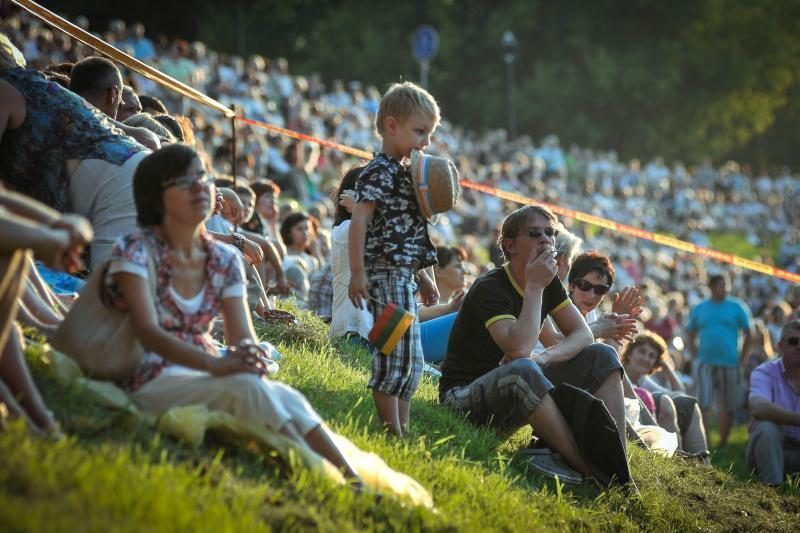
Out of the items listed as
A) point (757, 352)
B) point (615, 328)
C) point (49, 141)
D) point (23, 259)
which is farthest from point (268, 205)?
point (757, 352)

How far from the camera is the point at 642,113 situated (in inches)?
2170

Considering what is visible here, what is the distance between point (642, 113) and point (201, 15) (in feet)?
67.9

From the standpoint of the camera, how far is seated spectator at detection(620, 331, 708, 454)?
10.1 meters

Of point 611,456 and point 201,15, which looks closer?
point 611,456

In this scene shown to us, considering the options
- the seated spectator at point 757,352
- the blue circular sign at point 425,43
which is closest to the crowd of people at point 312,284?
the seated spectator at point 757,352

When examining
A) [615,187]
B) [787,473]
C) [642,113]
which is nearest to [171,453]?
[787,473]

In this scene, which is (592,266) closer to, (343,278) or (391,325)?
(343,278)

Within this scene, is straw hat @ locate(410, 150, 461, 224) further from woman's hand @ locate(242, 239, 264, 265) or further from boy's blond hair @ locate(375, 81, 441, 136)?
woman's hand @ locate(242, 239, 264, 265)

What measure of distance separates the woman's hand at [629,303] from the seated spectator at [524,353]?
0.72 m

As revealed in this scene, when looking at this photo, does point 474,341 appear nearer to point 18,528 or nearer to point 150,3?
point 18,528

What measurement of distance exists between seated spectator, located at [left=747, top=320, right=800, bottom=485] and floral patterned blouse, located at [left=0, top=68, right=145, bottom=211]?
240 inches

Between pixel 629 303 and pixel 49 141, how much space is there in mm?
3869

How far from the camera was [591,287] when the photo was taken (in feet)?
29.0

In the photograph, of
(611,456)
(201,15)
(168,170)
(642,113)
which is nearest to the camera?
(168,170)
